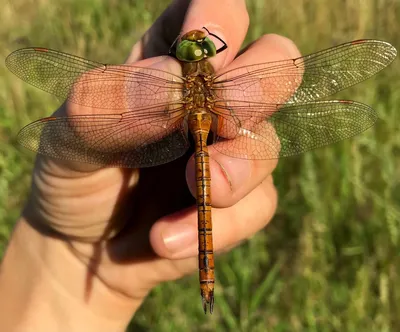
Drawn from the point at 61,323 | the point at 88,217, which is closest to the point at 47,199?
the point at 88,217

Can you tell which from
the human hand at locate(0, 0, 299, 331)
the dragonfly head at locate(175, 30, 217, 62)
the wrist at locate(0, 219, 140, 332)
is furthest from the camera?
the wrist at locate(0, 219, 140, 332)

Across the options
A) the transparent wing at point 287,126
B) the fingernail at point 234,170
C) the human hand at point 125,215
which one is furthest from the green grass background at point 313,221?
the fingernail at point 234,170

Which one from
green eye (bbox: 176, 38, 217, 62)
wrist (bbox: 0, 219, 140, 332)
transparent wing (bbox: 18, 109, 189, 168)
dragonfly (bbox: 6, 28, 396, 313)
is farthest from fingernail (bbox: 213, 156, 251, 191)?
wrist (bbox: 0, 219, 140, 332)

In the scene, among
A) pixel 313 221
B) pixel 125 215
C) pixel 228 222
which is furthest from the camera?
pixel 313 221

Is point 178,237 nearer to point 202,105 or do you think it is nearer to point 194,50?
point 202,105

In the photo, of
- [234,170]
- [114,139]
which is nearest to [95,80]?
[114,139]

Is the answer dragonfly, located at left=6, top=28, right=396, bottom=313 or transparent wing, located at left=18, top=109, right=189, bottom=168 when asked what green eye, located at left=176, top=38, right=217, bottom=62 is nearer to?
dragonfly, located at left=6, top=28, right=396, bottom=313
